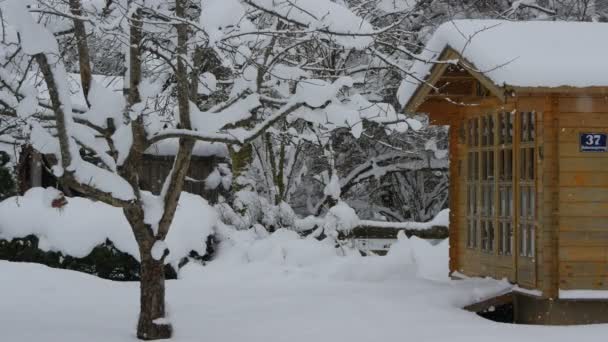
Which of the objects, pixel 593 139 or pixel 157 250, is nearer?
pixel 157 250

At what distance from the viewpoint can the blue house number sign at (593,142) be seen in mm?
9625

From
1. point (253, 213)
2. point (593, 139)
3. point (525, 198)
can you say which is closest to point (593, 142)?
point (593, 139)

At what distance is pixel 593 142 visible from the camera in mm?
9633

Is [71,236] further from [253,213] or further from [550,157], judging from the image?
[550,157]

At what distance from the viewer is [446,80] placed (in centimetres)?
1165

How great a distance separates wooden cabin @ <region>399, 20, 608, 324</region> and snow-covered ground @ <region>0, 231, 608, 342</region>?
1.60ft

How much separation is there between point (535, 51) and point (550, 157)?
1116 millimetres

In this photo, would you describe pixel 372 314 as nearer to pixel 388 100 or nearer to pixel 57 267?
pixel 57 267

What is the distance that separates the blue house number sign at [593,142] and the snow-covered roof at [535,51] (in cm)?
69

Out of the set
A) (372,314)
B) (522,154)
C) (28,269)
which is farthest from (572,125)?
(28,269)

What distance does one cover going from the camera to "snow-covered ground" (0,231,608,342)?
8.77m

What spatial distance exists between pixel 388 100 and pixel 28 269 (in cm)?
900

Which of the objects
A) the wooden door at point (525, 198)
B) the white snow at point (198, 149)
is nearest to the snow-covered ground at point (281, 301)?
the wooden door at point (525, 198)

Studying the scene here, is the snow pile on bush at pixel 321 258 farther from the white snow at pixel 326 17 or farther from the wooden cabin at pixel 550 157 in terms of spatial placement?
the white snow at pixel 326 17
